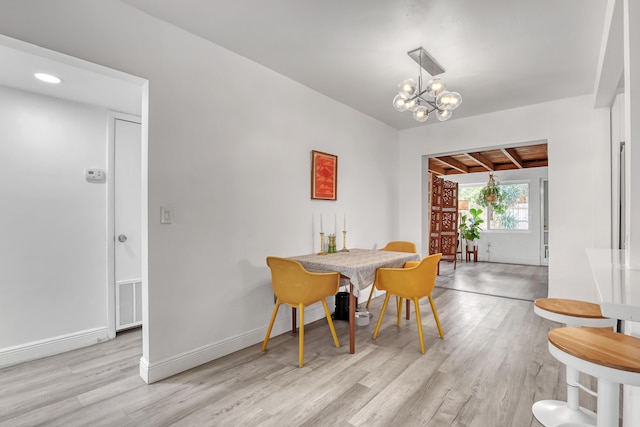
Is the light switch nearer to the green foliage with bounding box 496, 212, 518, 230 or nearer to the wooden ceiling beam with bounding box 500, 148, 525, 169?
the wooden ceiling beam with bounding box 500, 148, 525, 169

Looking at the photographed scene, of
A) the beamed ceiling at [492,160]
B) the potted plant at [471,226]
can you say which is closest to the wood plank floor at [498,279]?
the potted plant at [471,226]

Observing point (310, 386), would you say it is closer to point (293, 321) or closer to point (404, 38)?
point (293, 321)

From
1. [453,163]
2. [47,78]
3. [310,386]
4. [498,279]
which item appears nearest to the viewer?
[310,386]

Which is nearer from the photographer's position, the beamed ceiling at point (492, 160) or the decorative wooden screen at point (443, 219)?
the beamed ceiling at point (492, 160)

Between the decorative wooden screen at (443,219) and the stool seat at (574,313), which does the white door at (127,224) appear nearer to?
the stool seat at (574,313)

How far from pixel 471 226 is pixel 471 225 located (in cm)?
6

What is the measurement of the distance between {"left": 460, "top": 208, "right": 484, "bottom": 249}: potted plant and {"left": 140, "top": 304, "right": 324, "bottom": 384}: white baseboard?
627cm

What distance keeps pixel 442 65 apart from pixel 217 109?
81.8 inches

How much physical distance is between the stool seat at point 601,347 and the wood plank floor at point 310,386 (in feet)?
2.33

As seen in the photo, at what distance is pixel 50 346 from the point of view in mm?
2586

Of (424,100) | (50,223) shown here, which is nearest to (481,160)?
(424,100)

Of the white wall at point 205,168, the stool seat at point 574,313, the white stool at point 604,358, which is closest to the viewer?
the white stool at point 604,358

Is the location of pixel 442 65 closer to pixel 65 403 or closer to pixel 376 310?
pixel 376 310

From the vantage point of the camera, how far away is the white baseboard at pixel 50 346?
2.39 m
